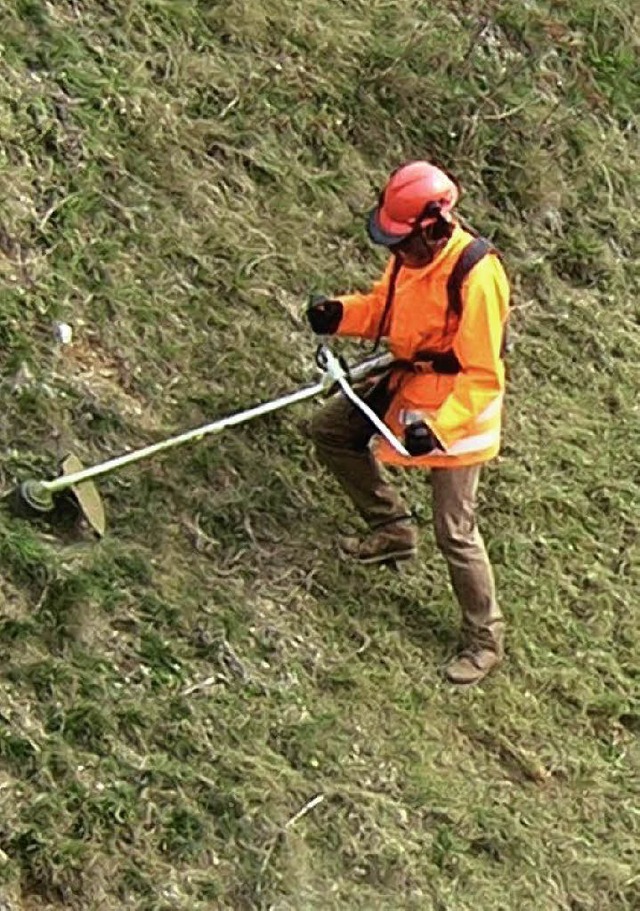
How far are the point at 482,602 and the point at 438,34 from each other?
2.72 m

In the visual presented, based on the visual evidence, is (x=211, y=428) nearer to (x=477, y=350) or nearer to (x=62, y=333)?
(x=62, y=333)

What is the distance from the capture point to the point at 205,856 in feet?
15.6

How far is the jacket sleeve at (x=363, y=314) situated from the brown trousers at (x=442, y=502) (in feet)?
0.78

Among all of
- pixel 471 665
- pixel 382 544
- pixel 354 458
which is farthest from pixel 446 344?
pixel 471 665

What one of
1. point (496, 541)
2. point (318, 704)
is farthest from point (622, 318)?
point (318, 704)

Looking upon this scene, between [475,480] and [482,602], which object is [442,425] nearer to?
[475,480]

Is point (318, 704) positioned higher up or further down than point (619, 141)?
further down

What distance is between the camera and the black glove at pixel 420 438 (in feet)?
17.0

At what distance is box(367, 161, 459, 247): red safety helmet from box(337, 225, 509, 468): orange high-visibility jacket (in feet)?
0.40

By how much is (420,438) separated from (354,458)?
557mm

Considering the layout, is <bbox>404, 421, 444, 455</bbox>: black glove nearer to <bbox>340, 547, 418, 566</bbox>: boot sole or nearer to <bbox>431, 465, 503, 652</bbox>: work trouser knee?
<bbox>431, 465, 503, 652</bbox>: work trouser knee

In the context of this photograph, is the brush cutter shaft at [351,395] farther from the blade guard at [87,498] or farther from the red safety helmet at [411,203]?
the blade guard at [87,498]

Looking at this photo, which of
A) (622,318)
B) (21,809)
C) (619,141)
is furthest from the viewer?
(619,141)

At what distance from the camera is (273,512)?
19.0 ft
